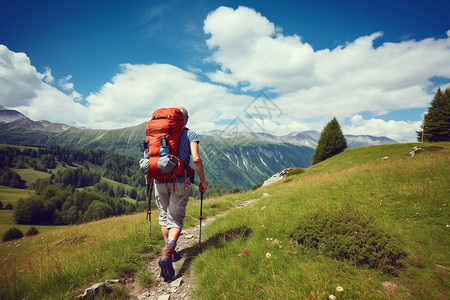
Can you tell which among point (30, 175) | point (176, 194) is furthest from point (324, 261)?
point (30, 175)

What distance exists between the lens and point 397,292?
3082mm

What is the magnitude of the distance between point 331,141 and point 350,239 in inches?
2120

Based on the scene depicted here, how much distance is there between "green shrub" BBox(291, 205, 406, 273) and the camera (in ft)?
12.5

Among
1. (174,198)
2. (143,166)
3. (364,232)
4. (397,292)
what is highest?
(143,166)

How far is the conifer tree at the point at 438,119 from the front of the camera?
140 ft

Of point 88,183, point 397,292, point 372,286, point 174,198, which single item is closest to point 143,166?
point 174,198

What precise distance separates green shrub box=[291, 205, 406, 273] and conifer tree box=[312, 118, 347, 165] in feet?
173

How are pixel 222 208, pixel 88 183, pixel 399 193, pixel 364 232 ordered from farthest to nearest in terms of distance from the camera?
pixel 88 183, pixel 222 208, pixel 399 193, pixel 364 232

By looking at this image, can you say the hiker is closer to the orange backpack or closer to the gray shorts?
the gray shorts

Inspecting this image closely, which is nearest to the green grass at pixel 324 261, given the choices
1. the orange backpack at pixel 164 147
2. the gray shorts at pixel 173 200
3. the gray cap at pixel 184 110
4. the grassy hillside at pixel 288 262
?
the grassy hillside at pixel 288 262

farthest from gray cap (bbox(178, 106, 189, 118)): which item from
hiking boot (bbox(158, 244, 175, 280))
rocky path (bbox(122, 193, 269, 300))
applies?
rocky path (bbox(122, 193, 269, 300))

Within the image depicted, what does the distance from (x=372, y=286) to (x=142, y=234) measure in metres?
6.32

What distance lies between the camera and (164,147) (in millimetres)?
4895

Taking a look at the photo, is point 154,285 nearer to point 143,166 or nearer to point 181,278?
point 181,278
